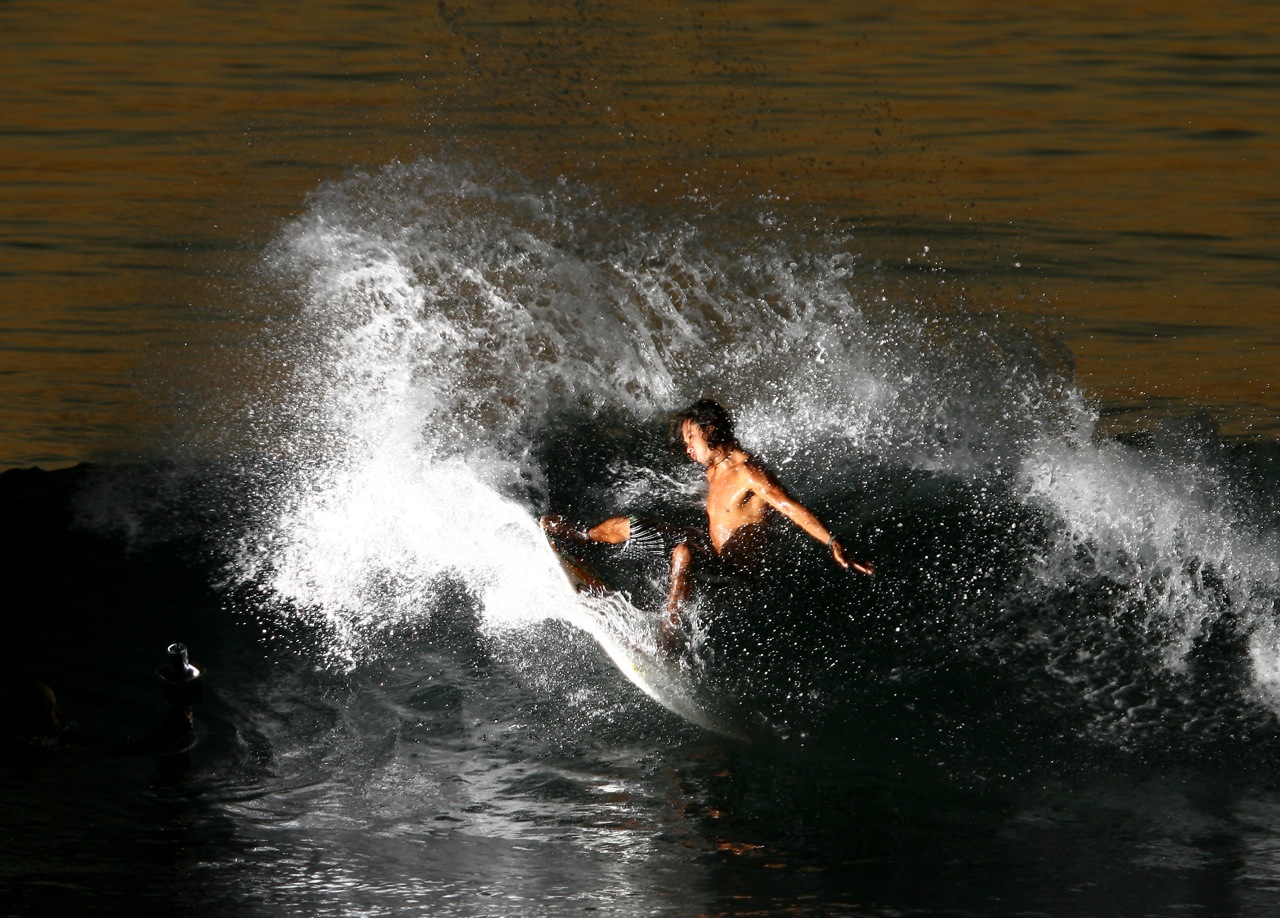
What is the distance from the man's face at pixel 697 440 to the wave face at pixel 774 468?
77 centimetres

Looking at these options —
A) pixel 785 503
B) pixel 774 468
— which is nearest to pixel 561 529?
pixel 785 503

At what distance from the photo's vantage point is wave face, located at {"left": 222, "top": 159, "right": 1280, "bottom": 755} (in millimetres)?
6758

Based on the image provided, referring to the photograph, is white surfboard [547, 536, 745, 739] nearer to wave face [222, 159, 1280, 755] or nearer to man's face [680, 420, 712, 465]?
wave face [222, 159, 1280, 755]

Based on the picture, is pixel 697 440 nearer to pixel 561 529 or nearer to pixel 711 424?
pixel 711 424

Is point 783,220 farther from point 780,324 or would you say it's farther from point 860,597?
point 860,597

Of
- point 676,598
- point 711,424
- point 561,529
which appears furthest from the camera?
point 561,529

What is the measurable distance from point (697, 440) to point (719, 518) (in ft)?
1.24

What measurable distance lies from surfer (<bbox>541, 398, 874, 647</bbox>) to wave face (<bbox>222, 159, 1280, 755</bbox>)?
0.26 m

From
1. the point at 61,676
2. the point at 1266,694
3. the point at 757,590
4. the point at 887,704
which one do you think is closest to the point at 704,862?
the point at 887,704

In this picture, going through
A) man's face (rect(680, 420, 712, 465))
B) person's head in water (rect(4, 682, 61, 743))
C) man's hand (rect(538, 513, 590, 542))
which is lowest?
person's head in water (rect(4, 682, 61, 743))

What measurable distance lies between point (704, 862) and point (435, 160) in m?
7.32

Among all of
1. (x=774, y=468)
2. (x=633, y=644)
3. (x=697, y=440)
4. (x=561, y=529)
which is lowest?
(x=633, y=644)

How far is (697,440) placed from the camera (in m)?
6.52

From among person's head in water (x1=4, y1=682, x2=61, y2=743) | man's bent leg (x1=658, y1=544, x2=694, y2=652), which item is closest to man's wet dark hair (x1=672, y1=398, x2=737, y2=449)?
man's bent leg (x1=658, y1=544, x2=694, y2=652)
